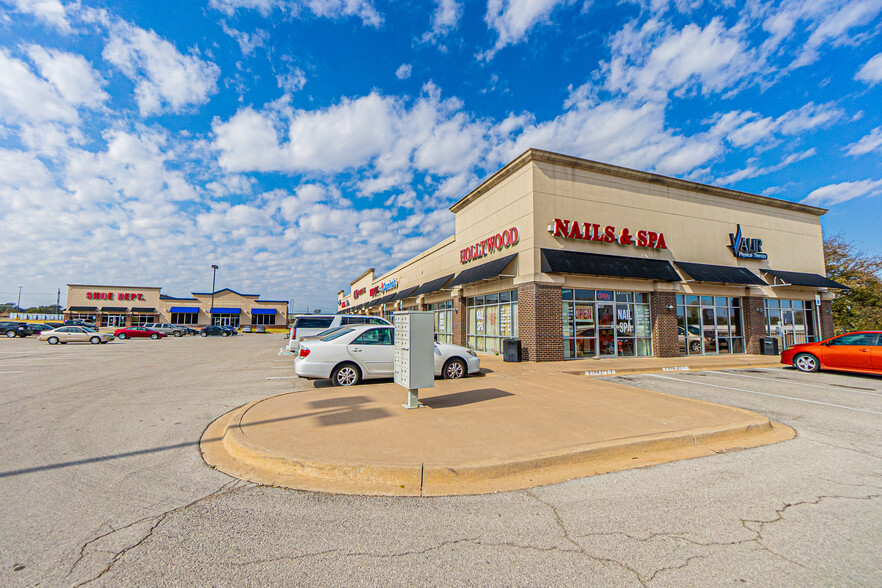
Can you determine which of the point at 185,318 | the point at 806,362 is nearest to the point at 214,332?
the point at 185,318

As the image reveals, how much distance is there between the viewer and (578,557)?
2.78m

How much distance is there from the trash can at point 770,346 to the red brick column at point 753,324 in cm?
24

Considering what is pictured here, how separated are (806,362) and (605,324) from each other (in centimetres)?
640

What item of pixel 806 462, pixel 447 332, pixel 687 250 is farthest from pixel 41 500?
pixel 687 250

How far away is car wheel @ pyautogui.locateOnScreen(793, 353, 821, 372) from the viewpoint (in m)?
12.8

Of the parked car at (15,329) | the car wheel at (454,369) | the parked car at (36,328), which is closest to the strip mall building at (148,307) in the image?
the parked car at (36,328)

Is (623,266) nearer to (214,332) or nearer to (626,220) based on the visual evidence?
(626,220)

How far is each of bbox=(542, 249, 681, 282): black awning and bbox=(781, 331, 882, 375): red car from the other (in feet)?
15.9

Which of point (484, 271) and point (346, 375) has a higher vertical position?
point (484, 271)

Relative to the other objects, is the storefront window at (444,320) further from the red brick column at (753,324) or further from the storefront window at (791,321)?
the storefront window at (791,321)

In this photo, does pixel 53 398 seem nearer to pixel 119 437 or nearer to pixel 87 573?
pixel 119 437

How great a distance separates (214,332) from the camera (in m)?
51.0

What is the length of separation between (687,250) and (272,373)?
18398 millimetres

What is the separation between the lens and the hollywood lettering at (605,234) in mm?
15102
